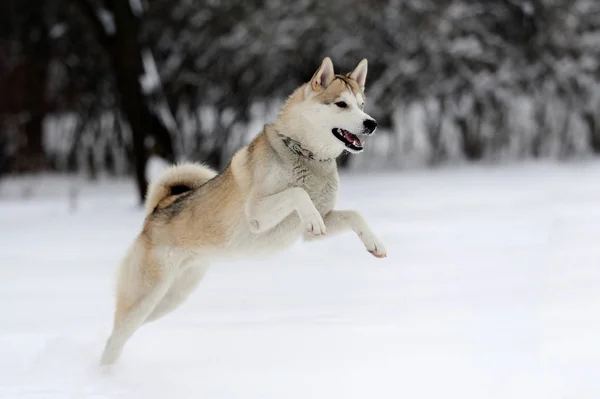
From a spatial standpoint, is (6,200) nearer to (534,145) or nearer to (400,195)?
(400,195)

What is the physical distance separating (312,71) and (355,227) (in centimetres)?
1773

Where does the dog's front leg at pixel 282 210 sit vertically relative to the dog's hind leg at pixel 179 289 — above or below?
above

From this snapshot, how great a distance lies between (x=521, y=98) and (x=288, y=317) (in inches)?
766

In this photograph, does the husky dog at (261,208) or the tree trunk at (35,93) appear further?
the tree trunk at (35,93)

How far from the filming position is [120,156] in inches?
941

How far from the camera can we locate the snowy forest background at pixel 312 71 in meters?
20.5

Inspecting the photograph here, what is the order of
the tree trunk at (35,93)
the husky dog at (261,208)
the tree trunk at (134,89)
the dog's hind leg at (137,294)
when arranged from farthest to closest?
the tree trunk at (35,93) < the tree trunk at (134,89) < the dog's hind leg at (137,294) < the husky dog at (261,208)

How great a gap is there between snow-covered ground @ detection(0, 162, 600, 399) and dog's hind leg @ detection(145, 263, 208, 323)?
302mm

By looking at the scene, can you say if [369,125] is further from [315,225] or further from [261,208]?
[261,208]

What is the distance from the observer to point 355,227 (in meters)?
4.27

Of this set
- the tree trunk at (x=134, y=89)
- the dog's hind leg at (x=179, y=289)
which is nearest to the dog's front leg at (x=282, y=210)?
the dog's hind leg at (x=179, y=289)

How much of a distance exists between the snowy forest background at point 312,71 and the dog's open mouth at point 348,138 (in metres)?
15.2

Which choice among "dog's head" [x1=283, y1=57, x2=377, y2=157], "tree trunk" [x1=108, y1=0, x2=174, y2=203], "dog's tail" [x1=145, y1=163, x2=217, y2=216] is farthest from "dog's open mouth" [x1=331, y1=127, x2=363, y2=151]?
"tree trunk" [x1=108, y1=0, x2=174, y2=203]

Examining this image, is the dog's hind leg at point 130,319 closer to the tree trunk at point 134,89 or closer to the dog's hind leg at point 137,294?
the dog's hind leg at point 137,294
